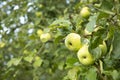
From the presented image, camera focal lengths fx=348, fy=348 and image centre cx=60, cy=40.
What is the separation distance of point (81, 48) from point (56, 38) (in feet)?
0.57

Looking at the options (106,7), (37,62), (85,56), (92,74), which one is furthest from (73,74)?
(37,62)

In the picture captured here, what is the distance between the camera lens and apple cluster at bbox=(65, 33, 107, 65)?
1401 millimetres

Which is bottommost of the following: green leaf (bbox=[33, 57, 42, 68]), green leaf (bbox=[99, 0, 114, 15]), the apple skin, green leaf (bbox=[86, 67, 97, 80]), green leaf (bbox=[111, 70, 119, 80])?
green leaf (bbox=[111, 70, 119, 80])

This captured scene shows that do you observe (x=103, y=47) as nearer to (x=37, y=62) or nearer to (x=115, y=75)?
(x=115, y=75)

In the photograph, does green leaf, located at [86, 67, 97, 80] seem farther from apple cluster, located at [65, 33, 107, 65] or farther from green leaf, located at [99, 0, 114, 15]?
green leaf, located at [99, 0, 114, 15]

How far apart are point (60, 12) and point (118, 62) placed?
7.09 feet

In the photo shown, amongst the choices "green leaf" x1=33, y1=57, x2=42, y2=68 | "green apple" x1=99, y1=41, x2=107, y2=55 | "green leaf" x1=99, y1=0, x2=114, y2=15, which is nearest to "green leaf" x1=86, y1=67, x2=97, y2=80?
"green apple" x1=99, y1=41, x2=107, y2=55

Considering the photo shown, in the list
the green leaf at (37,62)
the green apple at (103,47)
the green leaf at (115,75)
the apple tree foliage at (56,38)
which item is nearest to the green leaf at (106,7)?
the apple tree foliage at (56,38)

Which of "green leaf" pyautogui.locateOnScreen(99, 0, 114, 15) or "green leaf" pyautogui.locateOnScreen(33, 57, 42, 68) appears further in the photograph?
"green leaf" pyautogui.locateOnScreen(33, 57, 42, 68)

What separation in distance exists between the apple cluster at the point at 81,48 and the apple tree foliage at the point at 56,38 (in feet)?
0.07

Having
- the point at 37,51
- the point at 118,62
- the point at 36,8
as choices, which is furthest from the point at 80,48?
the point at 36,8

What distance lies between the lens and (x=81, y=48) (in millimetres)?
1441

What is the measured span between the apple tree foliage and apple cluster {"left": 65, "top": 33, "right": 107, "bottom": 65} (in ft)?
0.07

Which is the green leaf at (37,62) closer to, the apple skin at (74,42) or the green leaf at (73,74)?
the green leaf at (73,74)
